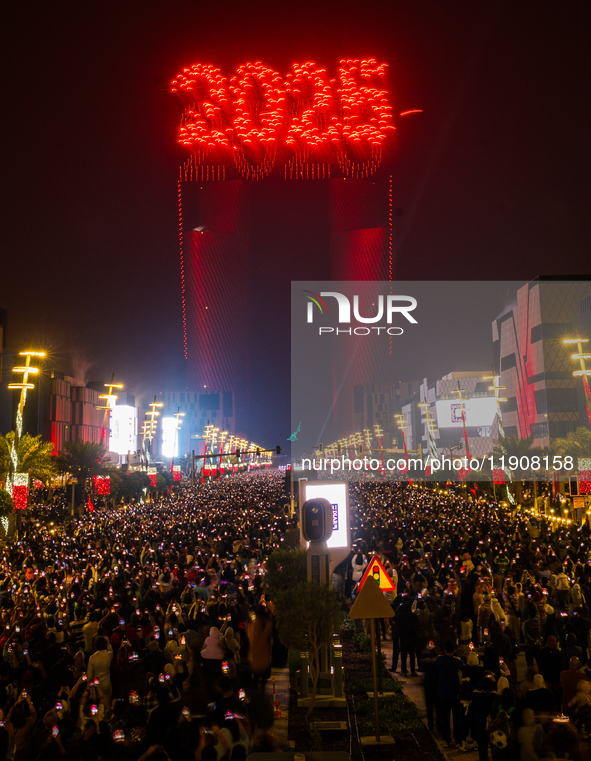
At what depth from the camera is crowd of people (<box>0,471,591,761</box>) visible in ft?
19.8

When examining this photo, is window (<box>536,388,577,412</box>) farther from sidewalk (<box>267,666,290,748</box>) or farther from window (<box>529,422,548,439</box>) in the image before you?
sidewalk (<box>267,666,290,748</box>)

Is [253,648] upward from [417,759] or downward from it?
upward

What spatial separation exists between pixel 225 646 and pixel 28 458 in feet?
88.9

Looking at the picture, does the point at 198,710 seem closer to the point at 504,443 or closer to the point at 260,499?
the point at 260,499

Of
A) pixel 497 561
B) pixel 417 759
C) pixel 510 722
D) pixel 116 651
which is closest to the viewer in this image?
pixel 510 722

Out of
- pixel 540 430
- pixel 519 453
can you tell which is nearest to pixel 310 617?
pixel 519 453

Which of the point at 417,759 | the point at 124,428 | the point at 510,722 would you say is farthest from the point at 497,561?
the point at 124,428

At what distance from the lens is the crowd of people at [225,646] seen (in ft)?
19.8

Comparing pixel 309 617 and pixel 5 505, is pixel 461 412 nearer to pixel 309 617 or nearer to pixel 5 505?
pixel 5 505

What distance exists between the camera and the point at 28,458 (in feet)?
111

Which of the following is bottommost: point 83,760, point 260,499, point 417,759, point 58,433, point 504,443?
point 417,759

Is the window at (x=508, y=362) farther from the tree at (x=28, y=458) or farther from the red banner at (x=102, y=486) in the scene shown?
the tree at (x=28, y=458)

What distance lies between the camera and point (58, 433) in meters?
93.9

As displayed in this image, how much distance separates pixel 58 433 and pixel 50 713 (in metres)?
93.0
